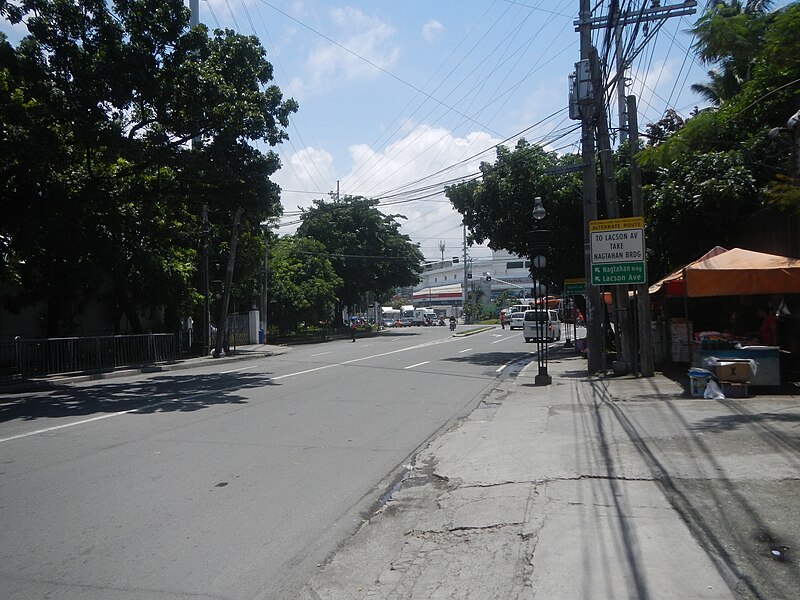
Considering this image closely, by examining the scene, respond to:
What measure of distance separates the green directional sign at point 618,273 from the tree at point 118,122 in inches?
377

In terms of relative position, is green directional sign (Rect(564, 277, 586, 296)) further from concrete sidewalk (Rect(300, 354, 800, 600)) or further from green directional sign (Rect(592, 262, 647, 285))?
concrete sidewalk (Rect(300, 354, 800, 600))

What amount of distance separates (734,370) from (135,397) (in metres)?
12.8

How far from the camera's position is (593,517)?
5.76 meters

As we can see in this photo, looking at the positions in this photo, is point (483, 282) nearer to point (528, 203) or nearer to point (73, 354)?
point (528, 203)

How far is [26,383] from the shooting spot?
18766 millimetres

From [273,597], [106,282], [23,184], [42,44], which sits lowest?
[273,597]

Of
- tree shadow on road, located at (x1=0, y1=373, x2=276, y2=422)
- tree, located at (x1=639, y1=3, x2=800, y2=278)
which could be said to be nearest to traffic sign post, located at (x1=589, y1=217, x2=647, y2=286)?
tree, located at (x1=639, y1=3, x2=800, y2=278)

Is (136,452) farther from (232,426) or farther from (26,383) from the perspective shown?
(26,383)

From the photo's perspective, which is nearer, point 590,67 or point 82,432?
point 82,432

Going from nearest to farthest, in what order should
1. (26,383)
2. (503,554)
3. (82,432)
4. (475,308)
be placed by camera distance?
(503,554) → (82,432) → (26,383) → (475,308)

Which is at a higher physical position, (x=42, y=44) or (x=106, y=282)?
(x=42, y=44)

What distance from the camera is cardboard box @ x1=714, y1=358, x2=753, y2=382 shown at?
11.7m

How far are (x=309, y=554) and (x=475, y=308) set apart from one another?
3612 inches

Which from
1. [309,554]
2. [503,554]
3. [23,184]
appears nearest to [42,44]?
[23,184]
